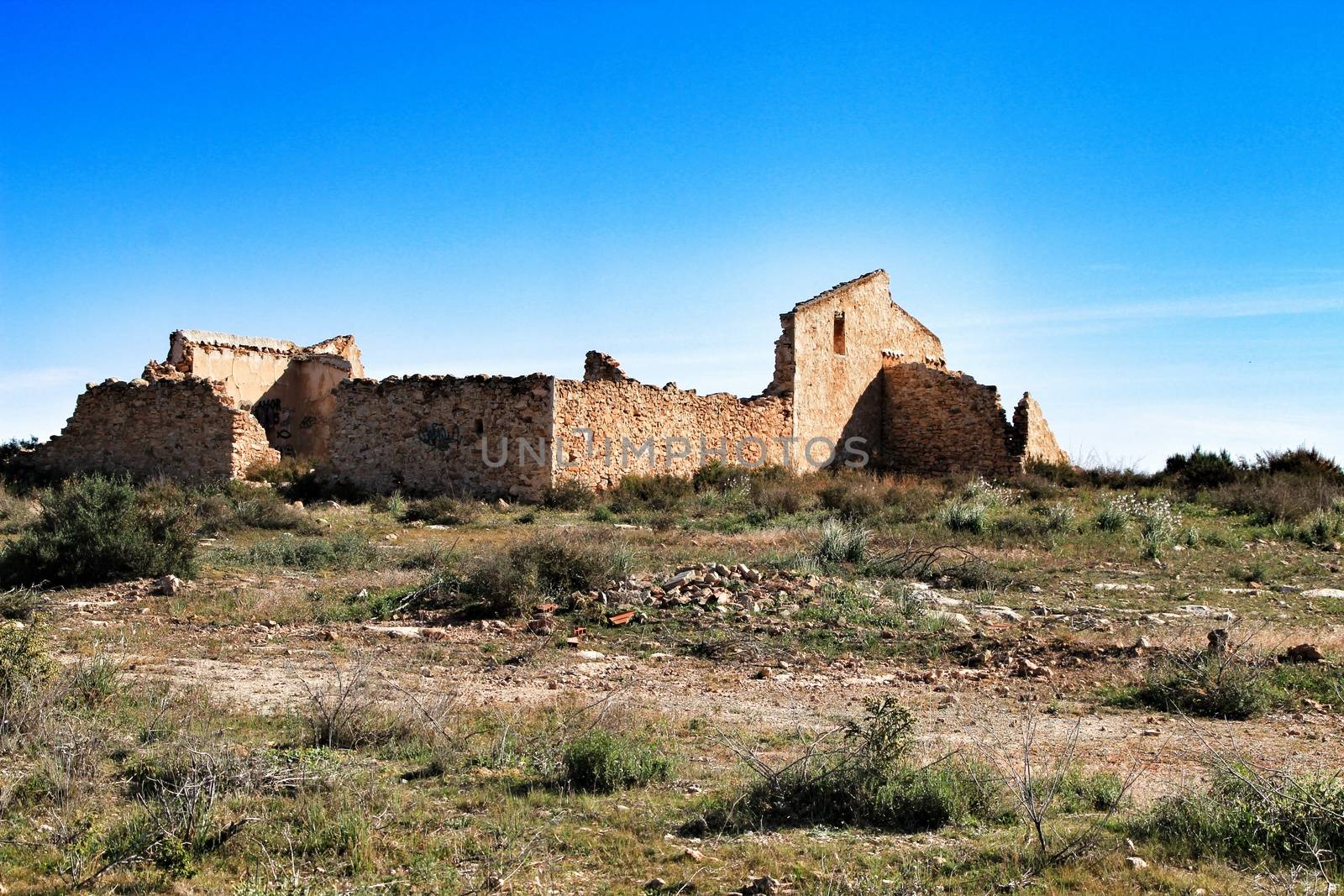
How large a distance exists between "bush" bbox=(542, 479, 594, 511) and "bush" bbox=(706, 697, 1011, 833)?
13389mm

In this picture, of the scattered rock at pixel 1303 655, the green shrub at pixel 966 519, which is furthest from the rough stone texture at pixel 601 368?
the scattered rock at pixel 1303 655

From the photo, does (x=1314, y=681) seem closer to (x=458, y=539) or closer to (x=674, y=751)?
(x=674, y=751)

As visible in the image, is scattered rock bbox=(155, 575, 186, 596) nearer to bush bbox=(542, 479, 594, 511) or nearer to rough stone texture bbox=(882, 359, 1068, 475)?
bush bbox=(542, 479, 594, 511)

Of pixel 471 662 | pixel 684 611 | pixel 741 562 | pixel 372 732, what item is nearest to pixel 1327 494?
pixel 741 562

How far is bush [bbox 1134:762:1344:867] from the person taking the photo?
161 inches

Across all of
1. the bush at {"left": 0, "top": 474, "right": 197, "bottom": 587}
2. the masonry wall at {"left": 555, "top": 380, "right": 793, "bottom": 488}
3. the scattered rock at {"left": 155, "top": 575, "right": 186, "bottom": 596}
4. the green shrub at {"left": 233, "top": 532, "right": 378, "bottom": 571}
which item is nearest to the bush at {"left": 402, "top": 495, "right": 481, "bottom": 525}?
the masonry wall at {"left": 555, "top": 380, "right": 793, "bottom": 488}

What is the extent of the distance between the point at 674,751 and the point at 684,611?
3.80 metres

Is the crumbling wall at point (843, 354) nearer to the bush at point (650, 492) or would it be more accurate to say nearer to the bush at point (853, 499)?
the bush at point (650, 492)

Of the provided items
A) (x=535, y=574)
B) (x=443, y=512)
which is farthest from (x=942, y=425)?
(x=535, y=574)

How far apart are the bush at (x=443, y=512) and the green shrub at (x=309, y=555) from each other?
145 inches

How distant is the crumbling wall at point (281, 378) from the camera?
24.2m

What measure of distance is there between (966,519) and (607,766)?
1139 centimetres

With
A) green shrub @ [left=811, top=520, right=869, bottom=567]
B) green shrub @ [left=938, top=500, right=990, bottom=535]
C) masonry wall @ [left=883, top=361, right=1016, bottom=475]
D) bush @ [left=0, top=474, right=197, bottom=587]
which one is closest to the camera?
bush @ [left=0, top=474, right=197, bottom=587]

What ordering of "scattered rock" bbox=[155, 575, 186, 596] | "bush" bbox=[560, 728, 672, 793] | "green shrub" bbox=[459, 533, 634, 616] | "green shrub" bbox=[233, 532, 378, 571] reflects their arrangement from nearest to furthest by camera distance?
"bush" bbox=[560, 728, 672, 793], "green shrub" bbox=[459, 533, 634, 616], "scattered rock" bbox=[155, 575, 186, 596], "green shrub" bbox=[233, 532, 378, 571]
